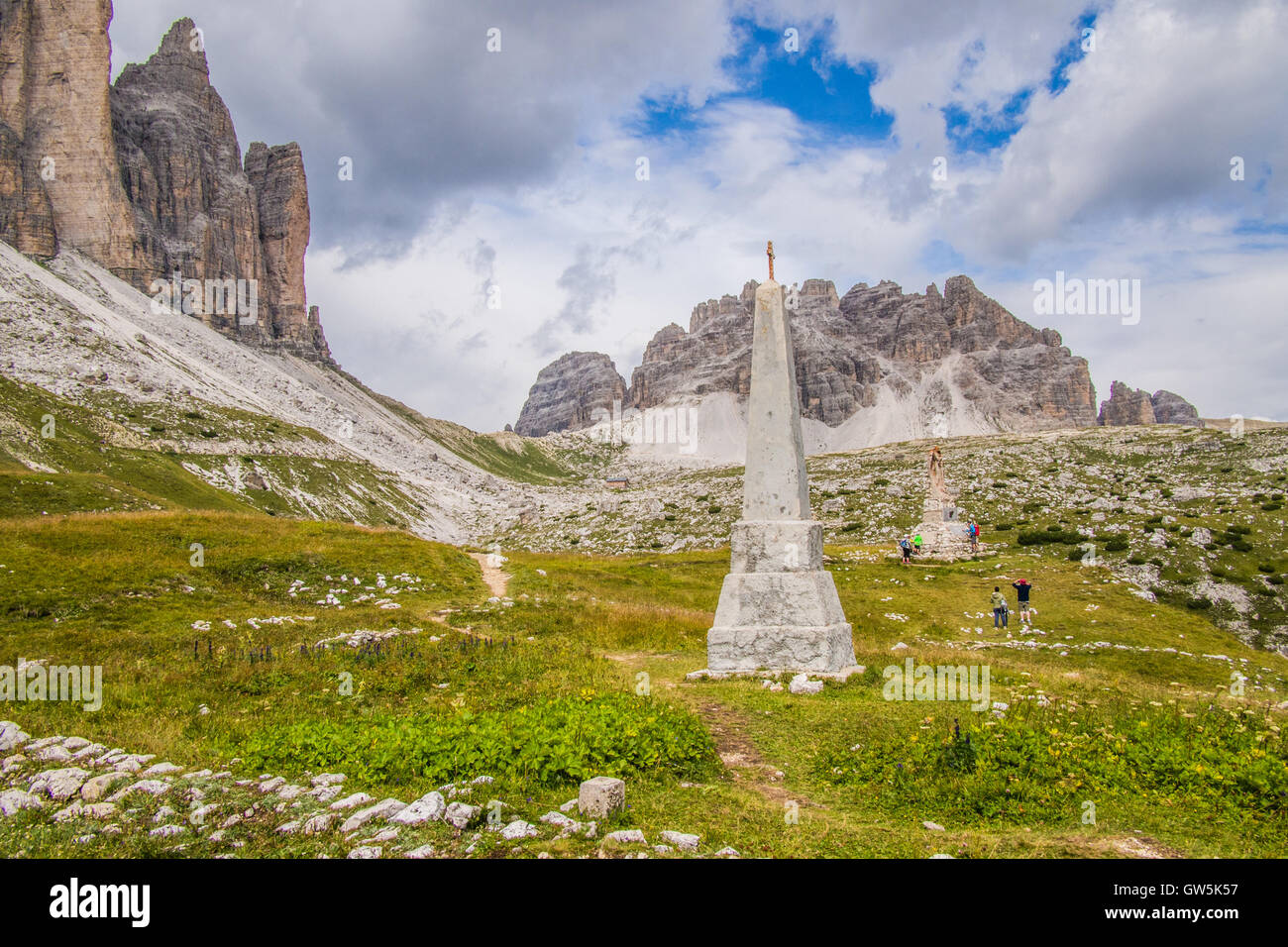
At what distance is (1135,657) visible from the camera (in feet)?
76.7

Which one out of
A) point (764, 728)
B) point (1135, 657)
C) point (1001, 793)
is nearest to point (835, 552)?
point (1135, 657)

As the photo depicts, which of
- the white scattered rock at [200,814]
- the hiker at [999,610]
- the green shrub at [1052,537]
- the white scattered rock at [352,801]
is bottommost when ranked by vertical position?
the hiker at [999,610]

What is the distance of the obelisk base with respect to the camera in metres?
15.4

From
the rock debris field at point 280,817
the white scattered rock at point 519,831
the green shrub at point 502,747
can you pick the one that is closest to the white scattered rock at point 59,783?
the rock debris field at point 280,817

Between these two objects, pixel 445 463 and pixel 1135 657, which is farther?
pixel 445 463

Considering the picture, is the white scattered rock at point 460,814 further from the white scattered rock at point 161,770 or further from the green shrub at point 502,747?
the white scattered rock at point 161,770

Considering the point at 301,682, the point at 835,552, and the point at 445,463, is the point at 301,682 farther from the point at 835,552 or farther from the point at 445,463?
the point at 445,463

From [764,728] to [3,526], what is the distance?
86.1ft

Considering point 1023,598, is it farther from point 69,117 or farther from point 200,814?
point 69,117

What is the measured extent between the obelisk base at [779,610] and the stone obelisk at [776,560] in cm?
2

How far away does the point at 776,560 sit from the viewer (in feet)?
53.2

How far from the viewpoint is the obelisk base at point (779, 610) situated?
1544 centimetres
